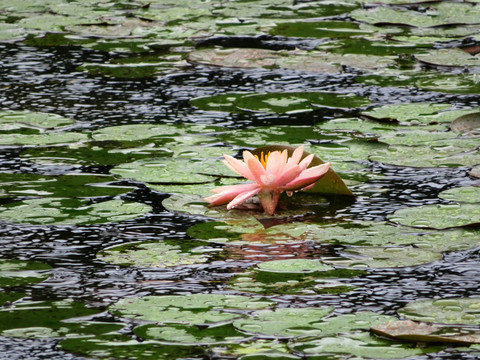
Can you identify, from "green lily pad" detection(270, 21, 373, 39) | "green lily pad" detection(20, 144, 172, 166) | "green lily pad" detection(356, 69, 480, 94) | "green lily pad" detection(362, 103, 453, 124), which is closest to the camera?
"green lily pad" detection(20, 144, 172, 166)

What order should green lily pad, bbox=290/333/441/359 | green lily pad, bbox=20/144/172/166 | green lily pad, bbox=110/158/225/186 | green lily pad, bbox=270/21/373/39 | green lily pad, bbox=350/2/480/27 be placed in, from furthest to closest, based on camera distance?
green lily pad, bbox=350/2/480/27
green lily pad, bbox=270/21/373/39
green lily pad, bbox=20/144/172/166
green lily pad, bbox=110/158/225/186
green lily pad, bbox=290/333/441/359

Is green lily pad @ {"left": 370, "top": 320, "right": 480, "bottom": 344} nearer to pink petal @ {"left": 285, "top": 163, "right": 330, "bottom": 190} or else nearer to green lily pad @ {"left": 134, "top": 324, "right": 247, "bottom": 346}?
green lily pad @ {"left": 134, "top": 324, "right": 247, "bottom": 346}

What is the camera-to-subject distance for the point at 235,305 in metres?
2.63

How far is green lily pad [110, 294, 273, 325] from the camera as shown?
2547 mm

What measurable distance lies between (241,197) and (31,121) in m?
1.60

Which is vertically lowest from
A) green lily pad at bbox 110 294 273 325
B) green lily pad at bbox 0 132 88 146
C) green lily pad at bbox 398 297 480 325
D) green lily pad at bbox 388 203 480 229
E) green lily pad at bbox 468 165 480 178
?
green lily pad at bbox 398 297 480 325

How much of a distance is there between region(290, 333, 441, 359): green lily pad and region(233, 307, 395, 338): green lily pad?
54 millimetres

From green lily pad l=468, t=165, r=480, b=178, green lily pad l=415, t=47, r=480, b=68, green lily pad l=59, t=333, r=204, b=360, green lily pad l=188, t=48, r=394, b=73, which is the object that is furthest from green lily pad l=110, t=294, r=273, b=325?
green lily pad l=415, t=47, r=480, b=68

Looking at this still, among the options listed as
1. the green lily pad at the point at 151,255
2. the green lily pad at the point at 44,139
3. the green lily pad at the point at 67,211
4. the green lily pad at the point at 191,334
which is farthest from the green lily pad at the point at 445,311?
the green lily pad at the point at 44,139

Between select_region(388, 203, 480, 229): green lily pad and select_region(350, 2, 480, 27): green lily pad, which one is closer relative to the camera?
select_region(388, 203, 480, 229): green lily pad

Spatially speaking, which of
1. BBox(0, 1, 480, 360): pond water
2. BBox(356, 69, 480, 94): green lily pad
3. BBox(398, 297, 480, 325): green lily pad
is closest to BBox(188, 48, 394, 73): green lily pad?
BBox(0, 1, 480, 360): pond water

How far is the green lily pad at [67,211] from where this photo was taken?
3.38 meters

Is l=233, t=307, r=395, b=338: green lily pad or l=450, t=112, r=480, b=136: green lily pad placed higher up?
l=450, t=112, r=480, b=136: green lily pad

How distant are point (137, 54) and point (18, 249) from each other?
3123mm
